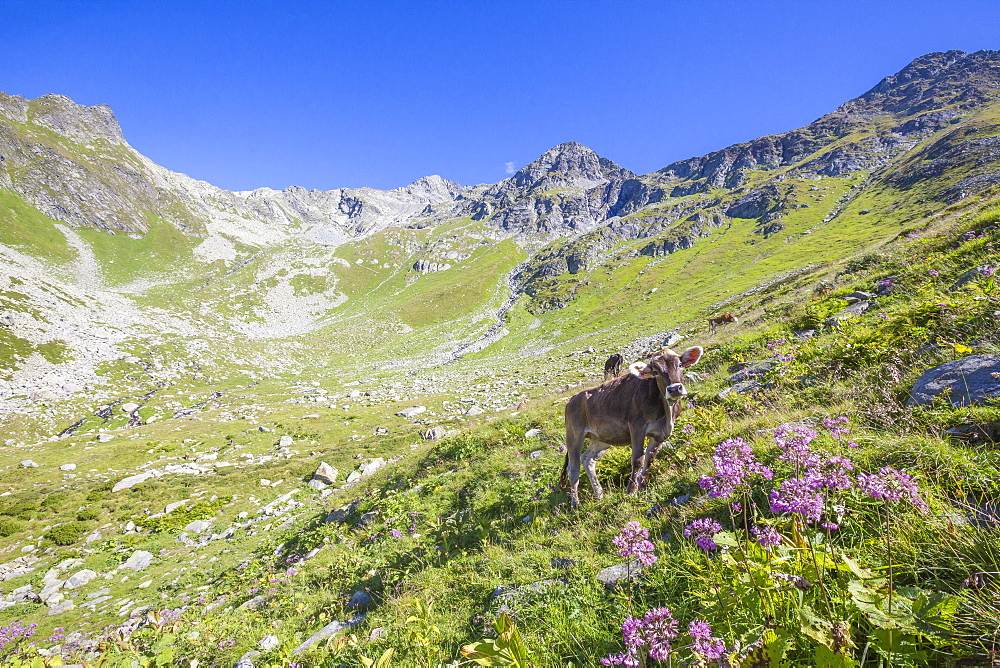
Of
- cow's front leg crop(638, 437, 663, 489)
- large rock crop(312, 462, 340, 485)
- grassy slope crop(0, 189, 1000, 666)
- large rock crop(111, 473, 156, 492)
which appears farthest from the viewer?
large rock crop(111, 473, 156, 492)

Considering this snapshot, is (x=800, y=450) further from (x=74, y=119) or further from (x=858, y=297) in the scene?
(x=74, y=119)

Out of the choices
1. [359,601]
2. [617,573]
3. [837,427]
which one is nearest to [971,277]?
[837,427]

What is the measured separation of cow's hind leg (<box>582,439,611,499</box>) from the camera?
21.1 ft

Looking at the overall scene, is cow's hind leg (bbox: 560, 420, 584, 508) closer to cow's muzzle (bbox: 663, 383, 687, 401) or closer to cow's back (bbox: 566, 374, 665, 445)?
cow's back (bbox: 566, 374, 665, 445)

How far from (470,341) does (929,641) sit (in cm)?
8297

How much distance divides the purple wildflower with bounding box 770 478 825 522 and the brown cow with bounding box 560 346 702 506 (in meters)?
2.44

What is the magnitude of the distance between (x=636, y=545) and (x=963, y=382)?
463cm

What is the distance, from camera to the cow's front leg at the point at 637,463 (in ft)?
18.9

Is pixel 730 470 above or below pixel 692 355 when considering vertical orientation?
below

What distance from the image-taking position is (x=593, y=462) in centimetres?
697

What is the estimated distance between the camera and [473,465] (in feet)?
37.3

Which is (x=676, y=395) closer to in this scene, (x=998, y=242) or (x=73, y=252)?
→ (x=998, y=242)

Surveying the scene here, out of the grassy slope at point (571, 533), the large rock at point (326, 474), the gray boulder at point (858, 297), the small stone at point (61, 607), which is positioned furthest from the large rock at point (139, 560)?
the gray boulder at point (858, 297)

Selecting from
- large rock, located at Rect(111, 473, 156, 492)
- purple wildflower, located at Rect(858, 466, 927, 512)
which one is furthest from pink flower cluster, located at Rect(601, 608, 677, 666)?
large rock, located at Rect(111, 473, 156, 492)
